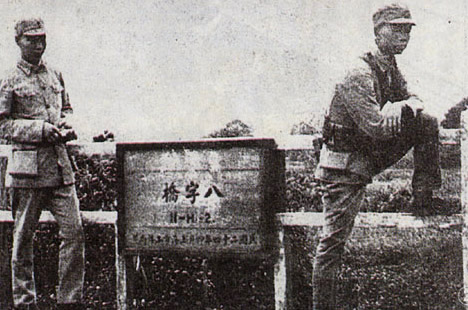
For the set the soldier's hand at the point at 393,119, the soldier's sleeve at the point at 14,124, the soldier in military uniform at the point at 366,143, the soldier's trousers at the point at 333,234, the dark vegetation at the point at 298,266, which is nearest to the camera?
the soldier's hand at the point at 393,119

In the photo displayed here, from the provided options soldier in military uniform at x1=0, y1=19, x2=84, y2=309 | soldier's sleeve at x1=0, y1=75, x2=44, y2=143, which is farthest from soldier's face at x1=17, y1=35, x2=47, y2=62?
soldier's sleeve at x1=0, y1=75, x2=44, y2=143

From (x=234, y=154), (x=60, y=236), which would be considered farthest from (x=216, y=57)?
(x=60, y=236)

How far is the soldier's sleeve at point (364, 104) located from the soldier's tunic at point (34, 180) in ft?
6.90

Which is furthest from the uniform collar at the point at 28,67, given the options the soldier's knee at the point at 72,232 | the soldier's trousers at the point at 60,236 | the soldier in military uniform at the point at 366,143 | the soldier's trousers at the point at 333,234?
the soldier's trousers at the point at 333,234

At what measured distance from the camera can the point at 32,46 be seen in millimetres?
4332

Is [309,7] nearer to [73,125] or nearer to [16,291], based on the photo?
[73,125]

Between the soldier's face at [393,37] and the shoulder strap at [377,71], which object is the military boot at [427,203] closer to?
the shoulder strap at [377,71]

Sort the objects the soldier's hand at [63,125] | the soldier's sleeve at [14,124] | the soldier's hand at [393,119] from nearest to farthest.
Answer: the soldier's hand at [393,119]
the soldier's sleeve at [14,124]
the soldier's hand at [63,125]

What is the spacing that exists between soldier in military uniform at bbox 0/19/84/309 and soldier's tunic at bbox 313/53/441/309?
180cm

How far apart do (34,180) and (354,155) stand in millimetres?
2244

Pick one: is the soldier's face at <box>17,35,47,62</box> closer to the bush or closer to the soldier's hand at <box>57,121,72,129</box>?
the soldier's hand at <box>57,121,72,129</box>

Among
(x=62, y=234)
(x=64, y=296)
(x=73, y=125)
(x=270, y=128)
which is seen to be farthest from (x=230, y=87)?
(x=64, y=296)

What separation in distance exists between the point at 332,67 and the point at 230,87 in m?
0.76

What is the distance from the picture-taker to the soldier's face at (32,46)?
432 cm
